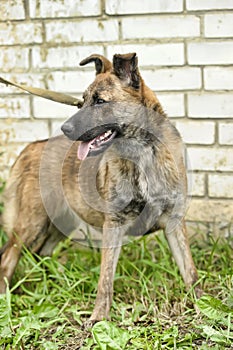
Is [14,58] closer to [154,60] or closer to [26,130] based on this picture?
[26,130]

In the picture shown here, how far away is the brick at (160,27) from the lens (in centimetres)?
525

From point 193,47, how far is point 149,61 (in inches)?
15.2

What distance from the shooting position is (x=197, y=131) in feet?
17.8

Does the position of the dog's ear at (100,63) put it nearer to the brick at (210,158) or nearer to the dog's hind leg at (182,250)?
the dog's hind leg at (182,250)

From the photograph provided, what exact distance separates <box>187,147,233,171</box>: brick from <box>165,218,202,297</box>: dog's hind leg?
110 centimetres

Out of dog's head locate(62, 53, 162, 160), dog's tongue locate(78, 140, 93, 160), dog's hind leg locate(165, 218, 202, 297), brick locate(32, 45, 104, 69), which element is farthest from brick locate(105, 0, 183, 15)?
dog's hind leg locate(165, 218, 202, 297)

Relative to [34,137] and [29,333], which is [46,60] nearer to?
[34,137]

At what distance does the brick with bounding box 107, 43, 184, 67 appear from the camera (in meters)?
5.33

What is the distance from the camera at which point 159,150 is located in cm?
427

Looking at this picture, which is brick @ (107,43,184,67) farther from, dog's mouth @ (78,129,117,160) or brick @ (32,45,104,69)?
dog's mouth @ (78,129,117,160)

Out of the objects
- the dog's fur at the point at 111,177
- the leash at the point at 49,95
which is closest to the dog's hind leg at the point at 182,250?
the dog's fur at the point at 111,177

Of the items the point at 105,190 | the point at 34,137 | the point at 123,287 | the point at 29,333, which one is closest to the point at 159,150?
the point at 105,190

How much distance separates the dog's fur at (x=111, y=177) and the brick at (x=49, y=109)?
87 centimetres

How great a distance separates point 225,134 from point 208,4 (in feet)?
3.51
